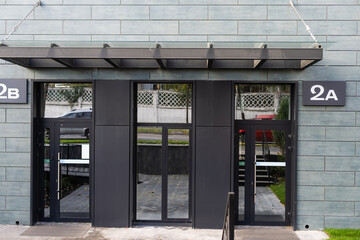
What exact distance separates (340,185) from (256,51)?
3279mm

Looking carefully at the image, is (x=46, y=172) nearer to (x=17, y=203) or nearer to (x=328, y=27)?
(x=17, y=203)

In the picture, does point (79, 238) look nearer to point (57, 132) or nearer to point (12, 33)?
point (57, 132)

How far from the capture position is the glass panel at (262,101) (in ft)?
22.4

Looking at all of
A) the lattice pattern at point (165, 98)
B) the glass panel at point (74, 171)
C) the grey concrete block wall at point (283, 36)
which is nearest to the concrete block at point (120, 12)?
the grey concrete block wall at point (283, 36)

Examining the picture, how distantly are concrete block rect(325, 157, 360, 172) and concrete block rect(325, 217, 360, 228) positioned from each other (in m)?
0.96

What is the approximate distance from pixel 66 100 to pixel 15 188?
6.74ft

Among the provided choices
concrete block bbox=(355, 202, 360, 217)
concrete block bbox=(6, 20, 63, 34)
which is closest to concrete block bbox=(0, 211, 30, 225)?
concrete block bbox=(6, 20, 63, 34)

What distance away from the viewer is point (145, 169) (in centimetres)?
686

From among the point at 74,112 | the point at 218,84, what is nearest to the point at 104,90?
the point at 74,112

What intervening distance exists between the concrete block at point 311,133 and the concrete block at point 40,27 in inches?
205

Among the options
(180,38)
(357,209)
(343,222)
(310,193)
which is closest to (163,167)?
(180,38)

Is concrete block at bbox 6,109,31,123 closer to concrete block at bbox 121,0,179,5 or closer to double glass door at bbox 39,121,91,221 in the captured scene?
double glass door at bbox 39,121,91,221

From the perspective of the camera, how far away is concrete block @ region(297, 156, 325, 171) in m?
6.58

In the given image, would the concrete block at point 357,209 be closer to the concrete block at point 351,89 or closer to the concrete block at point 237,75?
the concrete block at point 351,89
